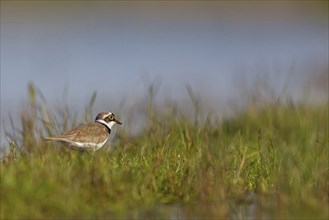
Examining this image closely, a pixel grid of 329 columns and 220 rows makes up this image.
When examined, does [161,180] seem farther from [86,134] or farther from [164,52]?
[164,52]

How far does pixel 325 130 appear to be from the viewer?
1280 cm

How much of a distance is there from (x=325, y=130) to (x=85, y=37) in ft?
50.6

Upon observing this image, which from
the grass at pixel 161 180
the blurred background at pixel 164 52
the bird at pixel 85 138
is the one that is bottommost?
the grass at pixel 161 180

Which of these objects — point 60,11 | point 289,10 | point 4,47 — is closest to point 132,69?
point 4,47

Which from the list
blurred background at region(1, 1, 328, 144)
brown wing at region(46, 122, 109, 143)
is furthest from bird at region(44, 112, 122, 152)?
blurred background at region(1, 1, 328, 144)

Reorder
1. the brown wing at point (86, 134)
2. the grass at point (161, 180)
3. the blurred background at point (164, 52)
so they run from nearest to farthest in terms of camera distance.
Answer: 1. the grass at point (161, 180)
2. the brown wing at point (86, 134)
3. the blurred background at point (164, 52)

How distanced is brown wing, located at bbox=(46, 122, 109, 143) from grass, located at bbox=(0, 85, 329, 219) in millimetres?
173

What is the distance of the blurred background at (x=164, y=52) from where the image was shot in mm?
17594

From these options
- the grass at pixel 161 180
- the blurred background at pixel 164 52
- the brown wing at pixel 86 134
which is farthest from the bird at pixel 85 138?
the blurred background at pixel 164 52

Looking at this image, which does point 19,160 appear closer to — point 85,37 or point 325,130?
point 325,130

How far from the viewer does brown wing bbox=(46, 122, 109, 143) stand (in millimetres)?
11336

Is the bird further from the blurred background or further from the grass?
the blurred background

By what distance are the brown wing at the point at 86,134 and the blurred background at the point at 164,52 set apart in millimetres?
1306

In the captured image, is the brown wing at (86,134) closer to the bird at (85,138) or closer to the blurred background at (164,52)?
the bird at (85,138)
